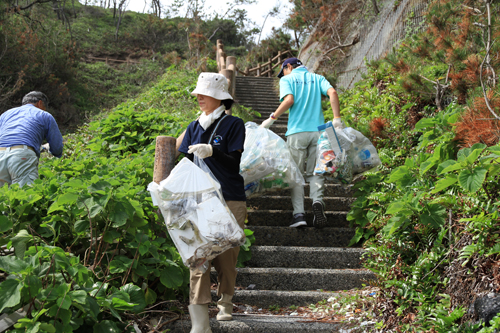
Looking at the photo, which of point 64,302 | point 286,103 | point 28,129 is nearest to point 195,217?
point 64,302

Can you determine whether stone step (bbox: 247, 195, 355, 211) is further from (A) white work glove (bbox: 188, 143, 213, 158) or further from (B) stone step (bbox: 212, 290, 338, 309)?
(A) white work glove (bbox: 188, 143, 213, 158)

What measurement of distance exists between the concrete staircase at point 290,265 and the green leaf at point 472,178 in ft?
3.74

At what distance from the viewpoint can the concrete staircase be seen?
265 cm

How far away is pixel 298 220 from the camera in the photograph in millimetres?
3949

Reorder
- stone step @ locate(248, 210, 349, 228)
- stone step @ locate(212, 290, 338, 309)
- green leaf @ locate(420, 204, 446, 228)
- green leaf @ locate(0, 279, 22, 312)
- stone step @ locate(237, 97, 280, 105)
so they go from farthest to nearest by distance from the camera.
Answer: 1. stone step @ locate(237, 97, 280, 105)
2. stone step @ locate(248, 210, 349, 228)
3. stone step @ locate(212, 290, 338, 309)
4. green leaf @ locate(420, 204, 446, 228)
5. green leaf @ locate(0, 279, 22, 312)

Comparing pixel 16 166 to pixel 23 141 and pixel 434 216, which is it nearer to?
pixel 23 141

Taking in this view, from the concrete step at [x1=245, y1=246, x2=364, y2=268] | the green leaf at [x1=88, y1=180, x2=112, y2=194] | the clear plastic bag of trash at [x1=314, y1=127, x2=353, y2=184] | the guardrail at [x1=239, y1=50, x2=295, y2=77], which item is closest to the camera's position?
the green leaf at [x1=88, y1=180, x2=112, y2=194]

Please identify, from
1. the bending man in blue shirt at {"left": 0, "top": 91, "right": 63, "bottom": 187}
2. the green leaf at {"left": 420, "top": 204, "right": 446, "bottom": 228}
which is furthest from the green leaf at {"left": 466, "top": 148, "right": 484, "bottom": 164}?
→ the bending man in blue shirt at {"left": 0, "top": 91, "right": 63, "bottom": 187}

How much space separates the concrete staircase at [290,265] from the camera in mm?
2650

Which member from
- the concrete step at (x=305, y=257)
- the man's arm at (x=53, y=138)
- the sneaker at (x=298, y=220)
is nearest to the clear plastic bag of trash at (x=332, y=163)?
the sneaker at (x=298, y=220)

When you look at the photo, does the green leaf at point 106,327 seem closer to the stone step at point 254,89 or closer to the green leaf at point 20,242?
the green leaf at point 20,242

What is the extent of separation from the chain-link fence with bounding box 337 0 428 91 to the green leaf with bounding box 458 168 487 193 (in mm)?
5569

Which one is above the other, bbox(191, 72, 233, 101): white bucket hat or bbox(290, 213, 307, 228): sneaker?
bbox(191, 72, 233, 101): white bucket hat

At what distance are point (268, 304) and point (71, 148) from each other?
200 inches
